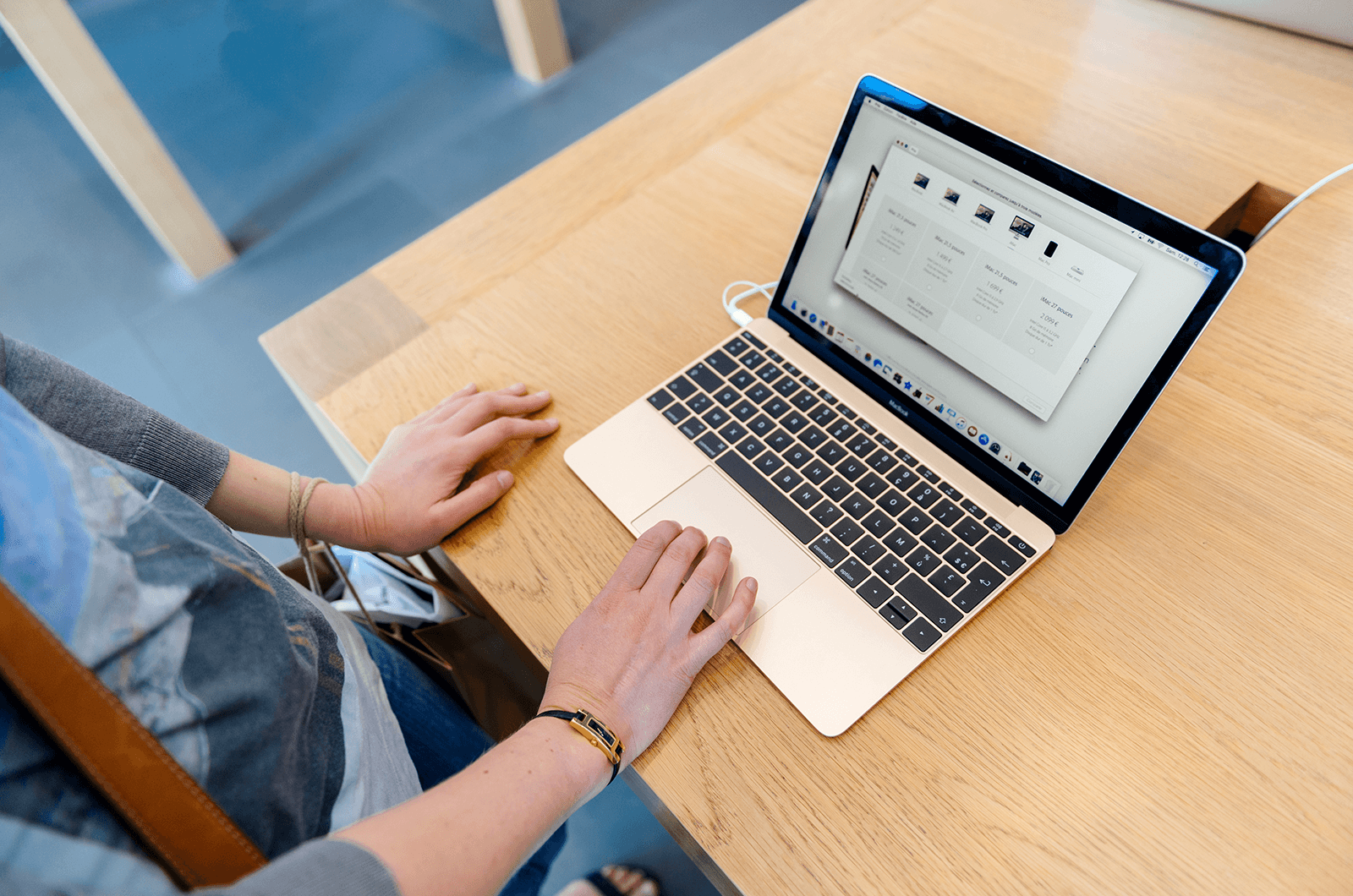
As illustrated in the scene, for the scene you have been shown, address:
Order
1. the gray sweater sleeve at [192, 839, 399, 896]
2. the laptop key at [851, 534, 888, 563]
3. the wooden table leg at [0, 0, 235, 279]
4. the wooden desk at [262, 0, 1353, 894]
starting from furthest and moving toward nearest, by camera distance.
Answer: the wooden table leg at [0, 0, 235, 279] → the laptop key at [851, 534, 888, 563] → the wooden desk at [262, 0, 1353, 894] → the gray sweater sleeve at [192, 839, 399, 896]

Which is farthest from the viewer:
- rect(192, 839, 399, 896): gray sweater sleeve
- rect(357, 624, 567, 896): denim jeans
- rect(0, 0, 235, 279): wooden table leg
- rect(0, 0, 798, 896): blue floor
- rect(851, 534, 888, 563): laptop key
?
rect(0, 0, 798, 896): blue floor

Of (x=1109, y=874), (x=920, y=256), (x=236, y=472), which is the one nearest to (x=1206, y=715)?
(x=1109, y=874)

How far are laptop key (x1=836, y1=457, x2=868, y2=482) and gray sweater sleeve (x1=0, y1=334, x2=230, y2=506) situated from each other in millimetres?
535

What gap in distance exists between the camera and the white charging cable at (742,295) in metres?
0.76

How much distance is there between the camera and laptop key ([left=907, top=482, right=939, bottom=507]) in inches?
Answer: 23.9

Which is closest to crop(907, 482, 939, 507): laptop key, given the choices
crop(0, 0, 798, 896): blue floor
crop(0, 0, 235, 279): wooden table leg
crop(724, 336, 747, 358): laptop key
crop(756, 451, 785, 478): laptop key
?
crop(756, 451, 785, 478): laptop key

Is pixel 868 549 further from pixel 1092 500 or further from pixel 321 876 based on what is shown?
pixel 321 876

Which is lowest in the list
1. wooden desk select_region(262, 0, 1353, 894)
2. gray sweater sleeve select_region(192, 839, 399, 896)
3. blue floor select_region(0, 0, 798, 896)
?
blue floor select_region(0, 0, 798, 896)

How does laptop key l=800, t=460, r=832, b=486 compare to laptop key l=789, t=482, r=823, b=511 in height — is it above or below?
above

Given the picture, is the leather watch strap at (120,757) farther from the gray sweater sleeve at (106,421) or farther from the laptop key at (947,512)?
the laptop key at (947,512)

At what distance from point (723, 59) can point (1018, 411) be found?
75 centimetres

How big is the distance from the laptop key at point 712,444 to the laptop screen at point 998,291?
0.13 meters

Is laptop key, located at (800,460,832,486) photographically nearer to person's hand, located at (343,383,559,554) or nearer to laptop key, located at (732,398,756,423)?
laptop key, located at (732,398,756,423)

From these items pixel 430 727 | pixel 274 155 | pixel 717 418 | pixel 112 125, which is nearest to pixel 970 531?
pixel 717 418
